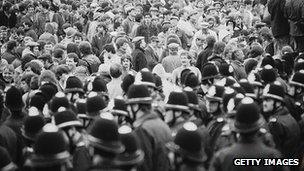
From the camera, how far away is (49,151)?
16.0 ft

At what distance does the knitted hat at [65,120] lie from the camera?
601 cm

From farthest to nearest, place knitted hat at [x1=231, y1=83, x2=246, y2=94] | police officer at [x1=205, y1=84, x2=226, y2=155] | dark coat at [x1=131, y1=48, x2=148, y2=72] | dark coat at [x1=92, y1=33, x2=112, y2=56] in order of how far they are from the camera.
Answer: dark coat at [x1=92, y1=33, x2=112, y2=56]
dark coat at [x1=131, y1=48, x2=148, y2=72]
knitted hat at [x1=231, y1=83, x2=246, y2=94]
police officer at [x1=205, y1=84, x2=226, y2=155]

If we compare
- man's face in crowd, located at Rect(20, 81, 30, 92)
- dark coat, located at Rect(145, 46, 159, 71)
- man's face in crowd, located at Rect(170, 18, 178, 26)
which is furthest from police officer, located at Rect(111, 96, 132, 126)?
man's face in crowd, located at Rect(170, 18, 178, 26)

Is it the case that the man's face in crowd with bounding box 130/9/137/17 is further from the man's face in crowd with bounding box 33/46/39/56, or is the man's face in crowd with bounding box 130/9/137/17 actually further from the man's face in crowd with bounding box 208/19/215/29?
the man's face in crowd with bounding box 33/46/39/56

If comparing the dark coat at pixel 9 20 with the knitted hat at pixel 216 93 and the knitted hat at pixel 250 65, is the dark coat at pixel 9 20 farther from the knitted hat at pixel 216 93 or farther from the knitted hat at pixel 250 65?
the knitted hat at pixel 216 93

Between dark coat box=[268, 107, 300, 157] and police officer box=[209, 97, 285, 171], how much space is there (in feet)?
4.74

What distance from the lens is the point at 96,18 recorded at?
1678 centimetres

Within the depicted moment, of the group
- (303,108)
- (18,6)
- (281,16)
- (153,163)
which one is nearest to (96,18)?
(18,6)

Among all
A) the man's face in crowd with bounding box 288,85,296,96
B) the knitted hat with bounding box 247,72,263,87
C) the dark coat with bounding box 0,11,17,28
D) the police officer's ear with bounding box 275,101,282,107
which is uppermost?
the police officer's ear with bounding box 275,101,282,107

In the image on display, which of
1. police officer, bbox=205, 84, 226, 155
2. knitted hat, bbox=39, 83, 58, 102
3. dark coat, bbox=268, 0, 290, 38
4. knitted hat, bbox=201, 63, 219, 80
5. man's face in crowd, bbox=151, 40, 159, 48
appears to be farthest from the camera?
dark coat, bbox=268, 0, 290, 38

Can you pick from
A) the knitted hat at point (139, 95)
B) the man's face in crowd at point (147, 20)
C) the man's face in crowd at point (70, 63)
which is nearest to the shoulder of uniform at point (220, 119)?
the knitted hat at point (139, 95)

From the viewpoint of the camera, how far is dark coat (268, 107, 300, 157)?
6871 millimetres

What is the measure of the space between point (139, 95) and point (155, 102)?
146 centimetres

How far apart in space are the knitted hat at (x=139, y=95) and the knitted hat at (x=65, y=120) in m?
0.82
